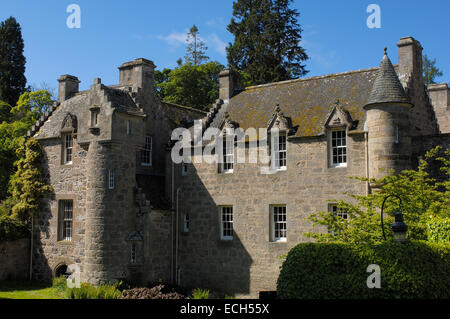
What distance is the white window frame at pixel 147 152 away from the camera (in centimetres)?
2969

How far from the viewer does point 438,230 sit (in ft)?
52.1

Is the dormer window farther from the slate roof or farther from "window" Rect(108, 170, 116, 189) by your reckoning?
"window" Rect(108, 170, 116, 189)

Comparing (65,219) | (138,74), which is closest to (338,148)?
(138,74)

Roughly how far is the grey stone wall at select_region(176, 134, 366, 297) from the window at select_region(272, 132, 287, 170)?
0.52 m

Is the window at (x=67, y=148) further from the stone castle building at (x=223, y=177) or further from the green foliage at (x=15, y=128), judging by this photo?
the green foliage at (x=15, y=128)

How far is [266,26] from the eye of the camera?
4694 centimetres

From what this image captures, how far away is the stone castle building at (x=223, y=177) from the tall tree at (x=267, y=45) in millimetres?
16369

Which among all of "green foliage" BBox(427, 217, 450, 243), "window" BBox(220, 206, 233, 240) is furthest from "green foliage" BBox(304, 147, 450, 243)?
"window" BBox(220, 206, 233, 240)

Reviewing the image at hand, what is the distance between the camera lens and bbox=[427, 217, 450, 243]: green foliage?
15578 mm

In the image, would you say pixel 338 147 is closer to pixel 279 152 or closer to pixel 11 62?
pixel 279 152

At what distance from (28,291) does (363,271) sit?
62.0 ft

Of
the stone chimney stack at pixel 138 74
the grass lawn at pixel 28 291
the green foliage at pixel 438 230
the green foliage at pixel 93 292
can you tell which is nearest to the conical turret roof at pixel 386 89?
the green foliage at pixel 438 230
